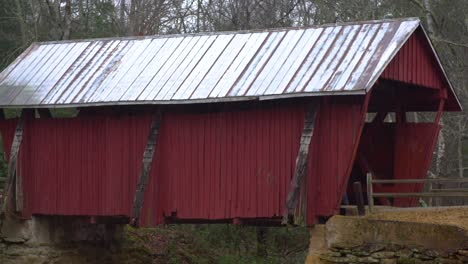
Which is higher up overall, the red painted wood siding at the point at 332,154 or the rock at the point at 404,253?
the red painted wood siding at the point at 332,154

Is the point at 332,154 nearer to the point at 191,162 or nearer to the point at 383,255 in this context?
the point at 383,255

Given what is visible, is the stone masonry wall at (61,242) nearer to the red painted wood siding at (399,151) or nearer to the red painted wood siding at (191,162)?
the red painted wood siding at (191,162)

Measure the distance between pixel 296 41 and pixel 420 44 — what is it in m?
2.47

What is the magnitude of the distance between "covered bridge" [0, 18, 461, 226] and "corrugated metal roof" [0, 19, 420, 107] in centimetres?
3

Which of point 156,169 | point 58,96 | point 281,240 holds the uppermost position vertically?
point 58,96

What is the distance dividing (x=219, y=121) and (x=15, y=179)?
16.2ft

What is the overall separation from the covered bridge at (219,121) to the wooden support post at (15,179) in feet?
0.10

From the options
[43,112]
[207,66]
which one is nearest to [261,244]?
[43,112]

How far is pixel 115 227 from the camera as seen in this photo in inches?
878

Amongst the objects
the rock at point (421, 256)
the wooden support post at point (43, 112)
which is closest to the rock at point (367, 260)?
the rock at point (421, 256)

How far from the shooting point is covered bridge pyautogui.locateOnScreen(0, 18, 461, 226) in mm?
16500

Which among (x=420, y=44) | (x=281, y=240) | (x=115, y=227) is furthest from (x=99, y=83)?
(x=281, y=240)

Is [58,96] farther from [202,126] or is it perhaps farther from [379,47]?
[379,47]

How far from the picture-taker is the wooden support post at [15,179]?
1936 centimetres
